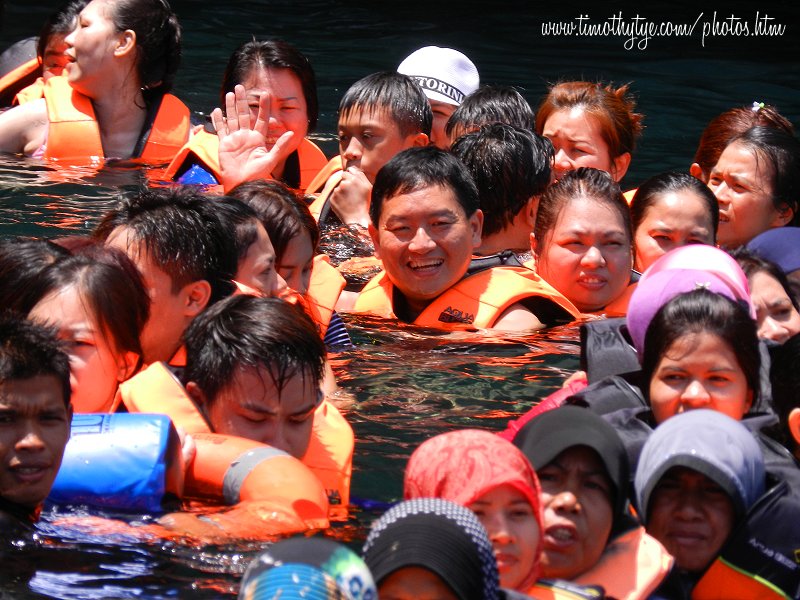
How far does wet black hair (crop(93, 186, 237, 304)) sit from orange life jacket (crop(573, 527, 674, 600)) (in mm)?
1950

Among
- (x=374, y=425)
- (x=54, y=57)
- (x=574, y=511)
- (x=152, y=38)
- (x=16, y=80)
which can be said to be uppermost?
(x=152, y=38)

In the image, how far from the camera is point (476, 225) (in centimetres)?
600

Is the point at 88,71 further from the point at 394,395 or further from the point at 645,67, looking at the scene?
the point at 645,67

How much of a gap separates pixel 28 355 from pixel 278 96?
445cm

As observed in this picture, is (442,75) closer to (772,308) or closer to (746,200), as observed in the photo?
(746,200)

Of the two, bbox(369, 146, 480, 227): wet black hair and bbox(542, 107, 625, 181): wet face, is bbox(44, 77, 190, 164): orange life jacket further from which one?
bbox(369, 146, 480, 227): wet black hair

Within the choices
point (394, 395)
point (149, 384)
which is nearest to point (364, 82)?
point (394, 395)

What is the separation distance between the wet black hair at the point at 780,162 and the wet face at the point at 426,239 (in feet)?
5.63

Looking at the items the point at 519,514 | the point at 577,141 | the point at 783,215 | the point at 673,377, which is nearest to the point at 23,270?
the point at 519,514

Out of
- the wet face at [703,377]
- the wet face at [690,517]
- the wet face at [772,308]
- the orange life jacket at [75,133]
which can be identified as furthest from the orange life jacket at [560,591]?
the orange life jacket at [75,133]

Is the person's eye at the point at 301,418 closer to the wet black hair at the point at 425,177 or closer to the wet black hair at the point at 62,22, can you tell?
the wet black hair at the point at 425,177

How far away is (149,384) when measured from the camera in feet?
13.7

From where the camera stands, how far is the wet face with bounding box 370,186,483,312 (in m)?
5.82

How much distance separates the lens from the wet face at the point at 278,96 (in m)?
7.68
